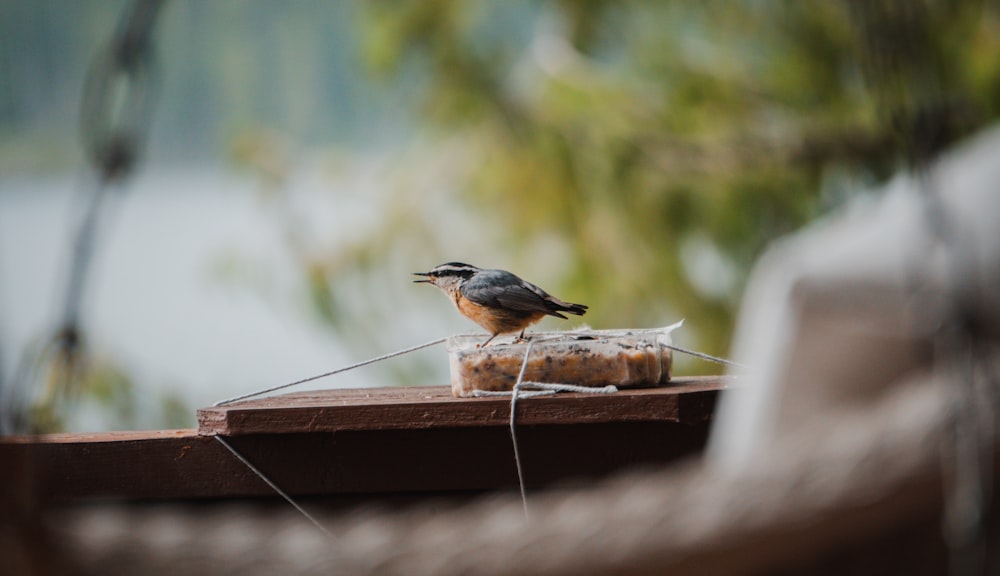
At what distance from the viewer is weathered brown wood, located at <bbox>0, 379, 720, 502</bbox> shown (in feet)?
3.59

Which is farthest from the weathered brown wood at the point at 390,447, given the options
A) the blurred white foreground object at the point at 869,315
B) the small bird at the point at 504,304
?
the blurred white foreground object at the point at 869,315

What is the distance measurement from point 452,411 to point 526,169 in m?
2.23

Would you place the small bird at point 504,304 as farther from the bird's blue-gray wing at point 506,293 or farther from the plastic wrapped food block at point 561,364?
the plastic wrapped food block at point 561,364

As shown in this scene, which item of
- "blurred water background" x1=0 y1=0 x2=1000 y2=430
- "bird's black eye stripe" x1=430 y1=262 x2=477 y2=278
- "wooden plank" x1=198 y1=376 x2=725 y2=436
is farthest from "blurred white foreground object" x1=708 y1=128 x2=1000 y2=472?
"blurred water background" x1=0 y1=0 x2=1000 y2=430

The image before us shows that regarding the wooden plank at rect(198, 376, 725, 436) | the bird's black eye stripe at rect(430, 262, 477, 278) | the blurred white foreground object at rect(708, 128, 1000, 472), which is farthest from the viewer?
the bird's black eye stripe at rect(430, 262, 477, 278)

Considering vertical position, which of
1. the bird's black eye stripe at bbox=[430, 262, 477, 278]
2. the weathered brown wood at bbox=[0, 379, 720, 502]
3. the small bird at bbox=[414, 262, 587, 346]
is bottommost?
the weathered brown wood at bbox=[0, 379, 720, 502]

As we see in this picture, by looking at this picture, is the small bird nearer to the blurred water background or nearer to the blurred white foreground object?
the blurred white foreground object

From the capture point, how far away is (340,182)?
359 cm

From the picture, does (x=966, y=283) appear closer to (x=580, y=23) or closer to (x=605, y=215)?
(x=605, y=215)

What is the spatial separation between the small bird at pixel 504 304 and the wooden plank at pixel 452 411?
170mm

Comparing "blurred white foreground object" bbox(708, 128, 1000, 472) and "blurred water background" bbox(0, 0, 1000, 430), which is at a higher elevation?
"blurred water background" bbox(0, 0, 1000, 430)

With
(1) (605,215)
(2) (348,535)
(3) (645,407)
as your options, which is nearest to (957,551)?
(2) (348,535)

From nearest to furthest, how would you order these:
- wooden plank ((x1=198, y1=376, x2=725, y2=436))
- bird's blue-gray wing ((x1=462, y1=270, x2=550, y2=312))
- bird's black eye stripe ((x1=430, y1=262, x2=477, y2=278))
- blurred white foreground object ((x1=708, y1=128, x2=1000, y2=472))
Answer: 1. blurred white foreground object ((x1=708, y1=128, x2=1000, y2=472))
2. wooden plank ((x1=198, y1=376, x2=725, y2=436))
3. bird's blue-gray wing ((x1=462, y1=270, x2=550, y2=312))
4. bird's black eye stripe ((x1=430, y1=262, x2=477, y2=278))

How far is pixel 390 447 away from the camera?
1171mm
